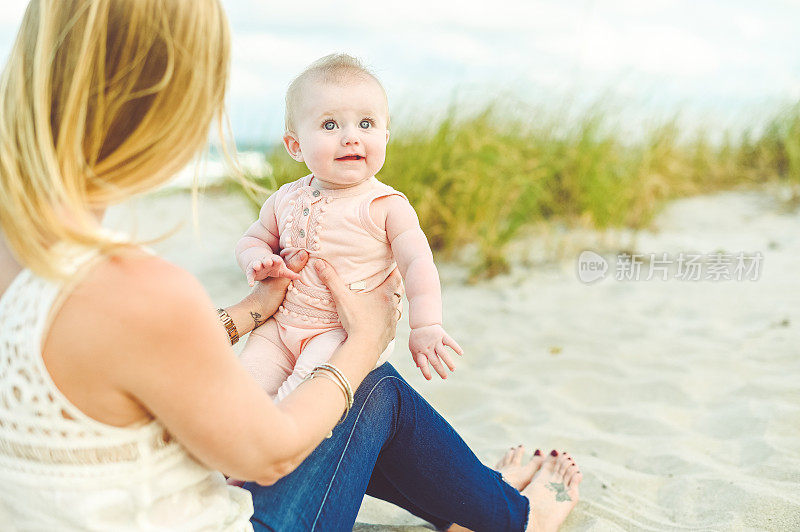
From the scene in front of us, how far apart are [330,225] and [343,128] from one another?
0.80 feet

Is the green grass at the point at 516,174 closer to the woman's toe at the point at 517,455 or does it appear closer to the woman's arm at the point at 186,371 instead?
the woman's toe at the point at 517,455

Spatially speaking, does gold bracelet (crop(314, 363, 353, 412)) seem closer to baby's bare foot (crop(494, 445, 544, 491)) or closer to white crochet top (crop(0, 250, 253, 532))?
white crochet top (crop(0, 250, 253, 532))

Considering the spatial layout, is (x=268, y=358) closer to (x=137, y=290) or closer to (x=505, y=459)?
(x=137, y=290)

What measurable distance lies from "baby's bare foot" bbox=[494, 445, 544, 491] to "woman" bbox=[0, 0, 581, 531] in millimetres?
1280

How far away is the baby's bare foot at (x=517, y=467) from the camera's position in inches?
99.3

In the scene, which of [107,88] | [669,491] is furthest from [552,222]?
[107,88]

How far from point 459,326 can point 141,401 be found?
3185 millimetres

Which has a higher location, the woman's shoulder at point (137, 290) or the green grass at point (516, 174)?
the woman's shoulder at point (137, 290)

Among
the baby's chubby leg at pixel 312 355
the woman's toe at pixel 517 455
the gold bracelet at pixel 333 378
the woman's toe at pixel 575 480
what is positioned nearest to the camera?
the gold bracelet at pixel 333 378

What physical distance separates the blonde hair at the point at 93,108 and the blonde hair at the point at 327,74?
628 mm

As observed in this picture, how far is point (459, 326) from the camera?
14.1ft

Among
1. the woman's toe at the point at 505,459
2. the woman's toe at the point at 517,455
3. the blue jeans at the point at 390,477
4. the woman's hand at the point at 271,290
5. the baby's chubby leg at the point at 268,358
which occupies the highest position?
the woman's hand at the point at 271,290

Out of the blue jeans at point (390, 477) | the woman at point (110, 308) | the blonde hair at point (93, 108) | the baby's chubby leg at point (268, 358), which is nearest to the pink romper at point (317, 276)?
the baby's chubby leg at point (268, 358)

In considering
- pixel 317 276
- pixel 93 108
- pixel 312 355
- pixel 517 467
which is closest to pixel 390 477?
pixel 312 355
